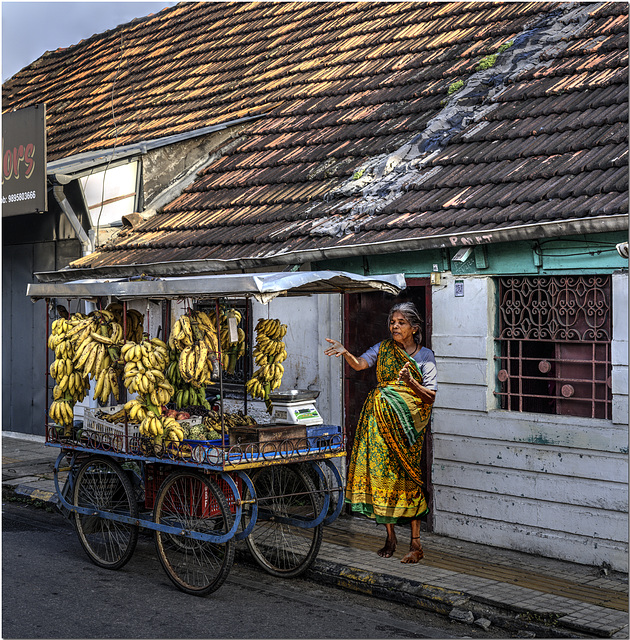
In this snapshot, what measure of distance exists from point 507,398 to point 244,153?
18.5ft

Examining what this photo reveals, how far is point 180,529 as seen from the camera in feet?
23.1

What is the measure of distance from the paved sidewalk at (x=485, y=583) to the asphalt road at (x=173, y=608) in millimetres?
137

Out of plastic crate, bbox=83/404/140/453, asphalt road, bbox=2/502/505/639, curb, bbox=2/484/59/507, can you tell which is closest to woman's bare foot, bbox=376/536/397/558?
asphalt road, bbox=2/502/505/639

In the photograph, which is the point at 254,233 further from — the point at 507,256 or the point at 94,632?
the point at 94,632

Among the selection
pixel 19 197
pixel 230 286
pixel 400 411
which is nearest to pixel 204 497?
pixel 230 286

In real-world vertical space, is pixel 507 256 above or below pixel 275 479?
above

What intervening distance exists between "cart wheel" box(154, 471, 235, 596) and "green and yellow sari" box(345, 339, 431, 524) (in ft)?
4.44

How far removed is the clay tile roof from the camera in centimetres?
827

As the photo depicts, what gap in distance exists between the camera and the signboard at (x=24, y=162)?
39.0ft

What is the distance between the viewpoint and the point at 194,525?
23.4ft

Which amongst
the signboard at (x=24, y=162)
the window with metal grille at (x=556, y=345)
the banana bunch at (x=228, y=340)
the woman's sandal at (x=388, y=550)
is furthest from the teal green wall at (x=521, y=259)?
the signboard at (x=24, y=162)

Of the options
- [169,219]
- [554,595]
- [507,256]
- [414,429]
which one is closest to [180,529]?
[414,429]

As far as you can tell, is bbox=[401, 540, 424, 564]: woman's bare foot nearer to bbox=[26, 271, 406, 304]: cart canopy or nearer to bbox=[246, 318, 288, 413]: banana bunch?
bbox=[246, 318, 288, 413]: banana bunch

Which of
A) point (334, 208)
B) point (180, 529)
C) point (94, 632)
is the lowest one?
point (94, 632)
